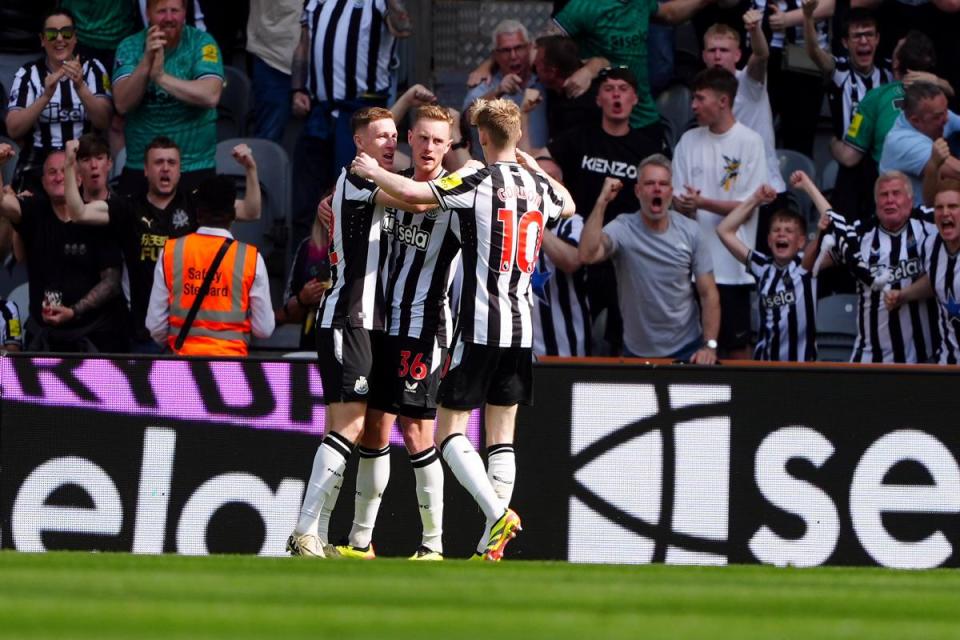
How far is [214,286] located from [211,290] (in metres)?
0.03

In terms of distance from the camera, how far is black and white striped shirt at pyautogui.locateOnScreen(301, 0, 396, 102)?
1251cm

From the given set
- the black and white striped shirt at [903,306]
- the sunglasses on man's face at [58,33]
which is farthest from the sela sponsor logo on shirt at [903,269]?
the sunglasses on man's face at [58,33]

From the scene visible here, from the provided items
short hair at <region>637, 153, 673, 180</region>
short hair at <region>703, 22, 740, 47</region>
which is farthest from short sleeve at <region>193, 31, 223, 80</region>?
short hair at <region>703, 22, 740, 47</region>

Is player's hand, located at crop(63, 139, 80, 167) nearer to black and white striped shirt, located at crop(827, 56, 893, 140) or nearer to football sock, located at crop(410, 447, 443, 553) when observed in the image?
football sock, located at crop(410, 447, 443, 553)

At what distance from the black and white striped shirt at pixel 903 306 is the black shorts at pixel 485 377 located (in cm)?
339

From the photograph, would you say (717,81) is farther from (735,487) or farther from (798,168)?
(735,487)

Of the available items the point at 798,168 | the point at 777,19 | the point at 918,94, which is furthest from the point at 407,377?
the point at 777,19

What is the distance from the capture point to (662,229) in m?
11.3

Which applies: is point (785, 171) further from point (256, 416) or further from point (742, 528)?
point (256, 416)

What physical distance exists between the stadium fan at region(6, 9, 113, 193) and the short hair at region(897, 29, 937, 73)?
5396 millimetres

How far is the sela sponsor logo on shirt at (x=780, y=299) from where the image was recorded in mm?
11227

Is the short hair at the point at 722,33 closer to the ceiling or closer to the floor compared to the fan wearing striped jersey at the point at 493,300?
closer to the ceiling

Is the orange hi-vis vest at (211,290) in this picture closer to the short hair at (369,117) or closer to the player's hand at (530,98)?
the short hair at (369,117)

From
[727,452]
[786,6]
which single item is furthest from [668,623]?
[786,6]
